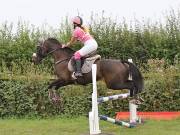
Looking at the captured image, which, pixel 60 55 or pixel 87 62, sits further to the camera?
pixel 60 55

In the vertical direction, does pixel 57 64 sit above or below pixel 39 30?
below

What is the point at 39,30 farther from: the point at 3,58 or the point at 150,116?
the point at 150,116

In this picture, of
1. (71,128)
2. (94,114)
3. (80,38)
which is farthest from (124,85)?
(94,114)

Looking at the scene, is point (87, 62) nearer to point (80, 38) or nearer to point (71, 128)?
point (80, 38)

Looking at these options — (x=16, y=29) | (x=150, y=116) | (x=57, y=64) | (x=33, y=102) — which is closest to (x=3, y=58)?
(x=16, y=29)

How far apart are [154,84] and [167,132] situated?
3.18 meters

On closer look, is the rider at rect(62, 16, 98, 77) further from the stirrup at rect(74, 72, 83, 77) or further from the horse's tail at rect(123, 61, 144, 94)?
the horse's tail at rect(123, 61, 144, 94)

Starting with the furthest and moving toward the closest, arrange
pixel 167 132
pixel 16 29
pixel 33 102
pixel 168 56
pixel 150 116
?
1. pixel 16 29
2. pixel 168 56
3. pixel 33 102
4. pixel 150 116
5. pixel 167 132

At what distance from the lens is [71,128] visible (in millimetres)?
11492

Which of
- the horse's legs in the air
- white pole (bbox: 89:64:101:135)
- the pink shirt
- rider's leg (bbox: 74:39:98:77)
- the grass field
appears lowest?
the grass field

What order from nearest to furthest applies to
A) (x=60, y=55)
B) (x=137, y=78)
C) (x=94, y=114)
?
(x=94, y=114), (x=137, y=78), (x=60, y=55)

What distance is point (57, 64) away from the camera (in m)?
11.8

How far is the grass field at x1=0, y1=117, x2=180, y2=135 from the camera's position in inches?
421

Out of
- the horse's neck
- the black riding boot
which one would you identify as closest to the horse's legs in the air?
the black riding boot
